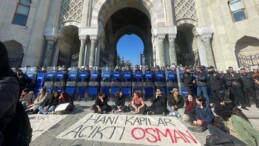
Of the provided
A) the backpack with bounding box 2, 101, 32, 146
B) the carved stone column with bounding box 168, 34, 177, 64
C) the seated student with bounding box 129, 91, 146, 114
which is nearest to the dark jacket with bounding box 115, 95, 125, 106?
the seated student with bounding box 129, 91, 146, 114

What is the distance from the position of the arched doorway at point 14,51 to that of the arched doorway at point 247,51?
17279 mm

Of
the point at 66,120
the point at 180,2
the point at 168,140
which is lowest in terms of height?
the point at 168,140

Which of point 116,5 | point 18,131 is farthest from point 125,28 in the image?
point 18,131

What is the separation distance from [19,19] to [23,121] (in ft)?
48.4

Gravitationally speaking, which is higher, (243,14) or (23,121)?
(243,14)

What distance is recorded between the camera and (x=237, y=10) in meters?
11.4

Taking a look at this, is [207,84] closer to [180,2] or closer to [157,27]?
[157,27]

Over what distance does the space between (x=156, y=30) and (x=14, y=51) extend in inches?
483

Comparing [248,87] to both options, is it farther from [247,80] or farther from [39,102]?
[39,102]

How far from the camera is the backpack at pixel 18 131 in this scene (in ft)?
3.57

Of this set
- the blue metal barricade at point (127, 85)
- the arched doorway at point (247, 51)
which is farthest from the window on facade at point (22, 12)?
the arched doorway at point (247, 51)

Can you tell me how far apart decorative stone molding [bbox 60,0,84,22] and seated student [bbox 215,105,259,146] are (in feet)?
42.4

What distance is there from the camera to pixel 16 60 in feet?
37.6

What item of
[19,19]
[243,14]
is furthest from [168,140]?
[19,19]
